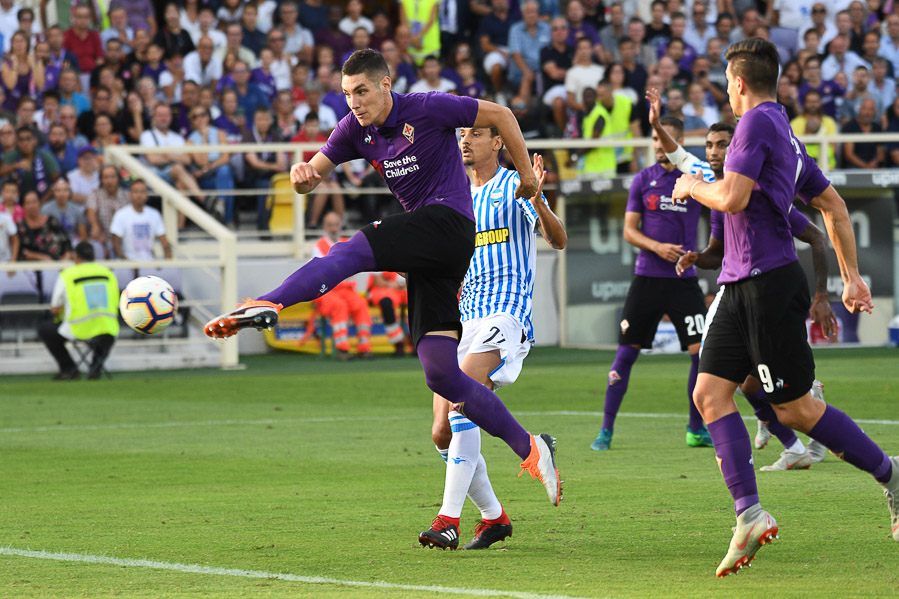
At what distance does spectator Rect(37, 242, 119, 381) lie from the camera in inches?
665

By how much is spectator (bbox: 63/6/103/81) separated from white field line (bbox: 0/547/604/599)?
601 inches

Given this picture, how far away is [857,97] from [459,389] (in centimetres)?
1786

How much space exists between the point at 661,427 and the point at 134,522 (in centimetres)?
564

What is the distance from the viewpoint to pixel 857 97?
22.2 metres

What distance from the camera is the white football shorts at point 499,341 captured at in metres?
7.06

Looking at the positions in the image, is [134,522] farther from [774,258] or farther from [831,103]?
[831,103]

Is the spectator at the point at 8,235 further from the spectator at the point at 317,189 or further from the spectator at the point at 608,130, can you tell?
the spectator at the point at 608,130

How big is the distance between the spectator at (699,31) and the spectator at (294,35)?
6.75 m

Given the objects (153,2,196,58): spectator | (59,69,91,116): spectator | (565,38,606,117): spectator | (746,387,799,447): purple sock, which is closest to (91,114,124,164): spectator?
(59,69,91,116): spectator

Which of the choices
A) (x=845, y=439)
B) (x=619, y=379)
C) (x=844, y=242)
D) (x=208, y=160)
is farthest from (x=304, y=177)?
(x=208, y=160)

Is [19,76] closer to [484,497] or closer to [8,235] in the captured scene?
[8,235]

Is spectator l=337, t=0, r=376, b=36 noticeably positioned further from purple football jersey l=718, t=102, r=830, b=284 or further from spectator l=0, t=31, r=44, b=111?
purple football jersey l=718, t=102, r=830, b=284

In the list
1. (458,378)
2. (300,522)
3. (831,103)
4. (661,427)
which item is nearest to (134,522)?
(300,522)

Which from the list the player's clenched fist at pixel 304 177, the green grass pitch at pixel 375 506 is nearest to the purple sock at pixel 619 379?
the green grass pitch at pixel 375 506
